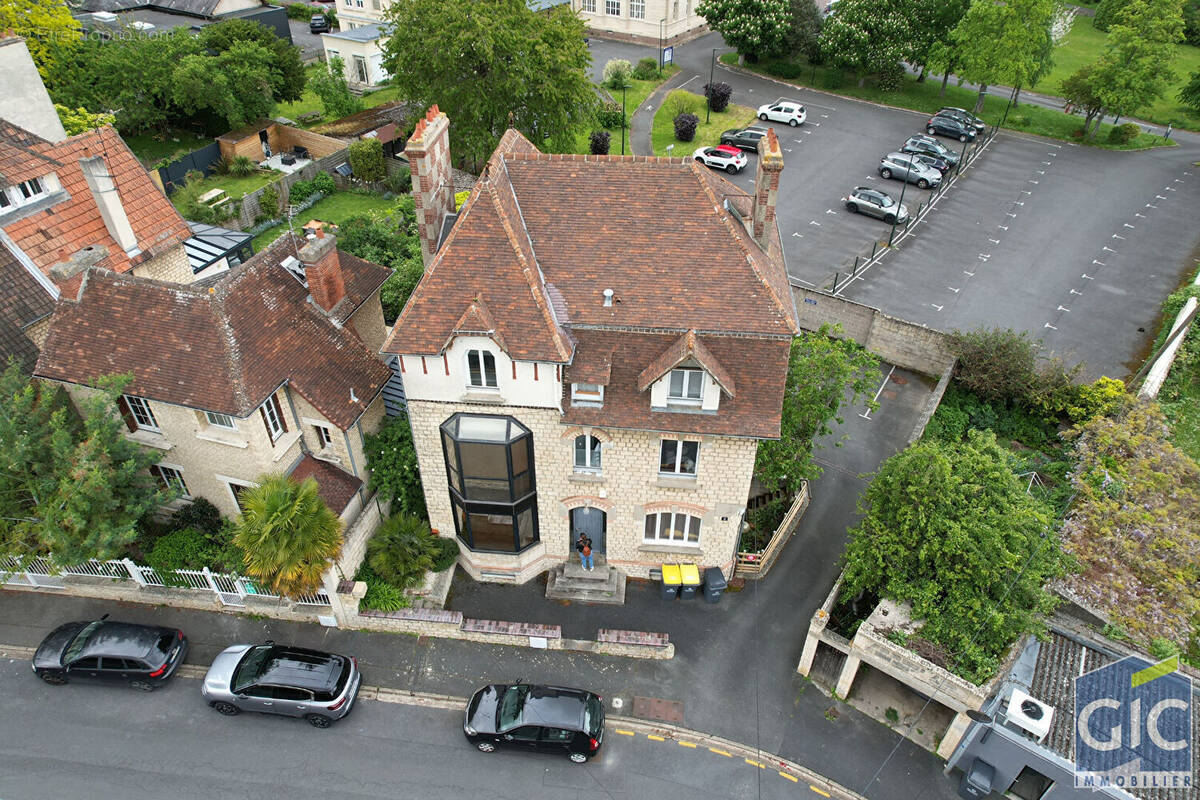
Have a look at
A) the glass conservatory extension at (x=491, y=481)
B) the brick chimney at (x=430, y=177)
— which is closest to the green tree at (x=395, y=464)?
the glass conservatory extension at (x=491, y=481)

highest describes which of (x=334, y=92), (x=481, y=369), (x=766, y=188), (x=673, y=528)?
(x=766, y=188)

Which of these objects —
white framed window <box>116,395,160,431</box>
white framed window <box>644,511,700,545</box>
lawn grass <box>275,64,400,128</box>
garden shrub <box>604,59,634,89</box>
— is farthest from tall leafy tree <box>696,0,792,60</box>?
white framed window <box>116,395,160,431</box>

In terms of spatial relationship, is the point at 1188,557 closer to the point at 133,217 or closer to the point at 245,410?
the point at 245,410

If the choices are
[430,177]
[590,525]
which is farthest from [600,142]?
[590,525]

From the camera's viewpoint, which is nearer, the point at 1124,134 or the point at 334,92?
the point at 1124,134

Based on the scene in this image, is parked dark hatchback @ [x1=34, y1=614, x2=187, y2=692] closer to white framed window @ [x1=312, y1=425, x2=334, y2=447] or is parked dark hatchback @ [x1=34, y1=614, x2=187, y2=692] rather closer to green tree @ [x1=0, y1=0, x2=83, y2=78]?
white framed window @ [x1=312, y1=425, x2=334, y2=447]

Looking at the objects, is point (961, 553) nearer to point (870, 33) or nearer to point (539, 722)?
point (539, 722)

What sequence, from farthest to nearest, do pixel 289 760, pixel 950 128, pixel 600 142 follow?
pixel 950 128 → pixel 600 142 → pixel 289 760
